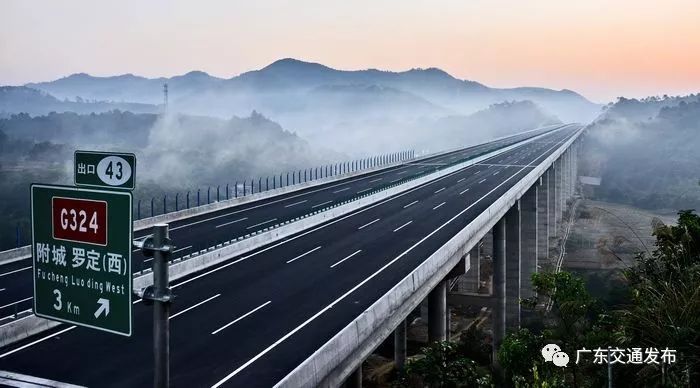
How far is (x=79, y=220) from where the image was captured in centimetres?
1062

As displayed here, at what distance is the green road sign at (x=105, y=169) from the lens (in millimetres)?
10203

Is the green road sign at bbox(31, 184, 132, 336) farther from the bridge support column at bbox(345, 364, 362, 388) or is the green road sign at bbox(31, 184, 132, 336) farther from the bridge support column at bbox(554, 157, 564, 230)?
the bridge support column at bbox(554, 157, 564, 230)

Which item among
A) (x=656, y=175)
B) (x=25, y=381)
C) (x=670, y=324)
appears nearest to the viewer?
(x=25, y=381)

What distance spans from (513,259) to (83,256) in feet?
190

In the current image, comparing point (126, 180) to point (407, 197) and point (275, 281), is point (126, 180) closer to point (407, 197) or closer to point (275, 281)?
point (275, 281)

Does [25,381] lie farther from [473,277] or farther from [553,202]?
[553,202]

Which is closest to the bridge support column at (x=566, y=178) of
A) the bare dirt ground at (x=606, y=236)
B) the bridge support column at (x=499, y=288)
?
the bare dirt ground at (x=606, y=236)

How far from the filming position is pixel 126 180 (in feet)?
33.7

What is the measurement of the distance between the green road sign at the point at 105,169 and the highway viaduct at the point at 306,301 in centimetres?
662

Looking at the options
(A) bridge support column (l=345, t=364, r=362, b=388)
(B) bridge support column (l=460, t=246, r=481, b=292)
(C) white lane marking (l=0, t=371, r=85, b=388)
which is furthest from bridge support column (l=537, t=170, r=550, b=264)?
(C) white lane marking (l=0, t=371, r=85, b=388)

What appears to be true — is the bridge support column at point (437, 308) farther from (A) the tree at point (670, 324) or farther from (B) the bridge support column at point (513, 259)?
(B) the bridge support column at point (513, 259)

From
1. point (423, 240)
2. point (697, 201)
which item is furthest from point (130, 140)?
point (423, 240)

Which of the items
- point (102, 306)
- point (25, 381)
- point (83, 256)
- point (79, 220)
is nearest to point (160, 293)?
point (102, 306)

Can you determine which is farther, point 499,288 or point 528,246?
point 528,246
